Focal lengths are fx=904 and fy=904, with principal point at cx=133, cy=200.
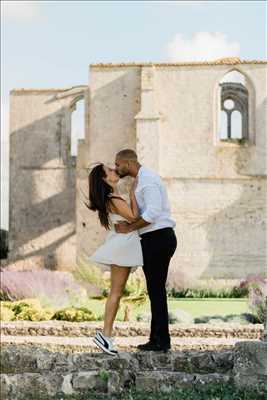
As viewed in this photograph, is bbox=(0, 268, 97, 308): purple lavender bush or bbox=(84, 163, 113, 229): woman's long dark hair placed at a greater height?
bbox=(84, 163, 113, 229): woman's long dark hair

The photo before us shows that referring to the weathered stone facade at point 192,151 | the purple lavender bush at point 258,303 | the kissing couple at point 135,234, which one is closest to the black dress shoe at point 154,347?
the kissing couple at point 135,234

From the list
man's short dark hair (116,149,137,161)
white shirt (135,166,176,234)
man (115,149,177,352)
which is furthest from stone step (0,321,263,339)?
man's short dark hair (116,149,137,161)

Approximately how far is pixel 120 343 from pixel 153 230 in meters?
3.73

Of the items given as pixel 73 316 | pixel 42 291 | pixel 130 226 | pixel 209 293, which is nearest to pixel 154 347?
pixel 130 226

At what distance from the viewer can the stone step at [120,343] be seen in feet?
37.6

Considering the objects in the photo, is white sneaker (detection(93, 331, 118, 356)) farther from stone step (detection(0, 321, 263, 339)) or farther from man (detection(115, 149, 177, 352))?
stone step (detection(0, 321, 263, 339))

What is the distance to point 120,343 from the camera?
1152 cm

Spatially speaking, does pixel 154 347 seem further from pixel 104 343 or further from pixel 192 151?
pixel 192 151

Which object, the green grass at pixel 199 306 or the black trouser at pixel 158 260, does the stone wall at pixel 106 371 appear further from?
the green grass at pixel 199 306

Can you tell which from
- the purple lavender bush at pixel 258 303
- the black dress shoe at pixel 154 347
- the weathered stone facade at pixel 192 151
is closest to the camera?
the black dress shoe at pixel 154 347

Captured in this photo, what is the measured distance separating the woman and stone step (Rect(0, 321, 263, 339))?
4290 mm

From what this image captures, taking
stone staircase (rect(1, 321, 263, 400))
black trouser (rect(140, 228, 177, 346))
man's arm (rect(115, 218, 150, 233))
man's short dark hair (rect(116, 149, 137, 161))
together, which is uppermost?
man's short dark hair (rect(116, 149, 137, 161))

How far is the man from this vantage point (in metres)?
8.08

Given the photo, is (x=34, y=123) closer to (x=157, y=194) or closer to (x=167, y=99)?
(x=167, y=99)
